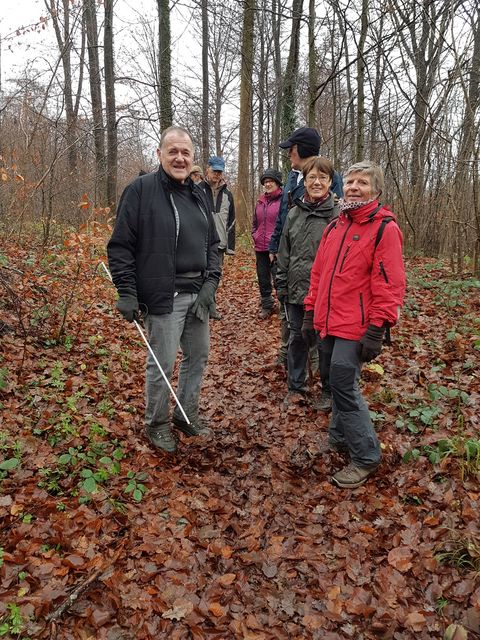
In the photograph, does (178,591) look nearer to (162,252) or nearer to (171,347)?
A: (171,347)

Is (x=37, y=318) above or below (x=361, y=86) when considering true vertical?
below

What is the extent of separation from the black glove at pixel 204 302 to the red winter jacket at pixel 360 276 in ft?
A: 3.02

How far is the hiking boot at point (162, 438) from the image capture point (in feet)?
11.8

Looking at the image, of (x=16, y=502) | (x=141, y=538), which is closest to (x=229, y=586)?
(x=141, y=538)

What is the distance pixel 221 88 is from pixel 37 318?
20150mm

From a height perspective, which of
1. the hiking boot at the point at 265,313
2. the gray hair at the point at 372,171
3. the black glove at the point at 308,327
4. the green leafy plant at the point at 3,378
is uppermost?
the gray hair at the point at 372,171

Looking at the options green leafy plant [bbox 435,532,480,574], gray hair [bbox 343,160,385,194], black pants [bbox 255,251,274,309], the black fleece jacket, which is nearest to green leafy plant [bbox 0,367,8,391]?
the black fleece jacket

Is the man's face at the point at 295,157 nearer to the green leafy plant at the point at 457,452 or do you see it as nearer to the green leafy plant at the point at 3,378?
the green leafy plant at the point at 457,452

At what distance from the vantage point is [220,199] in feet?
23.9

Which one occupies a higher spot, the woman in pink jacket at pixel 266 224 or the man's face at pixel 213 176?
the man's face at pixel 213 176

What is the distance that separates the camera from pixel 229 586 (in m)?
2.51

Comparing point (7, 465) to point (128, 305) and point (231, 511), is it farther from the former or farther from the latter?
point (231, 511)

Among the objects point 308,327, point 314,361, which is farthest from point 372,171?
point 314,361

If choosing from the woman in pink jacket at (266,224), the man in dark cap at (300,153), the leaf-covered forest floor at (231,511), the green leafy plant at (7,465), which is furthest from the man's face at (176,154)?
the woman in pink jacket at (266,224)
